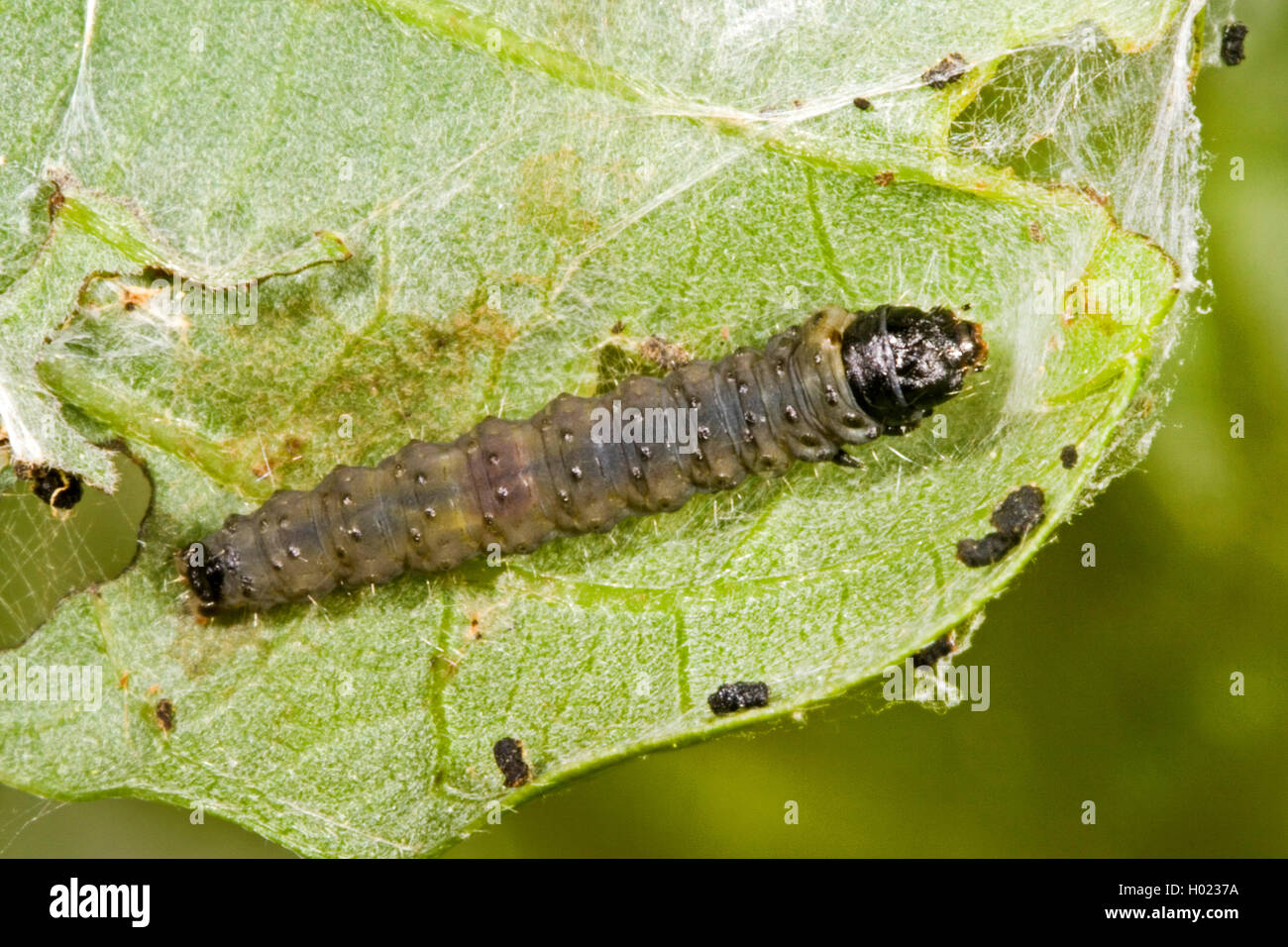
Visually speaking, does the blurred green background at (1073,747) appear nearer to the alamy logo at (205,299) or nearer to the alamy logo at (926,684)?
the alamy logo at (926,684)

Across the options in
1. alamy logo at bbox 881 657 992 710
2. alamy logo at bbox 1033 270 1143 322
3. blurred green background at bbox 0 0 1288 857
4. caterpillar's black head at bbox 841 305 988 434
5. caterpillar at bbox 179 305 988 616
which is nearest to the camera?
alamy logo at bbox 1033 270 1143 322

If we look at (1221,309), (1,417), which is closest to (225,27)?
(1,417)

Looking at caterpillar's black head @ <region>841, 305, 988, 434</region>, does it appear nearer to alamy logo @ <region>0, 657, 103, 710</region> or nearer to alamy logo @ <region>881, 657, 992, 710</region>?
alamy logo @ <region>881, 657, 992, 710</region>

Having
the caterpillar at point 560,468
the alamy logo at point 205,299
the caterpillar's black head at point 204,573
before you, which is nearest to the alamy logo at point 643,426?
the caterpillar at point 560,468

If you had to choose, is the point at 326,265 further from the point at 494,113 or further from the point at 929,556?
the point at 929,556

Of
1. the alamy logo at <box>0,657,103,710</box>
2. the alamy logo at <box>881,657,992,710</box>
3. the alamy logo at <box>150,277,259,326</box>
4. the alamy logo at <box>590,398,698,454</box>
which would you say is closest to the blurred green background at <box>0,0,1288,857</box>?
the alamy logo at <box>881,657,992,710</box>

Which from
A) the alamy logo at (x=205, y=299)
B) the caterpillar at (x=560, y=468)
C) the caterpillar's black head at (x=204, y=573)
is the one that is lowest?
the caterpillar's black head at (x=204, y=573)

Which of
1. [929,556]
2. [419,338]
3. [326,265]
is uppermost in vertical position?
[326,265]

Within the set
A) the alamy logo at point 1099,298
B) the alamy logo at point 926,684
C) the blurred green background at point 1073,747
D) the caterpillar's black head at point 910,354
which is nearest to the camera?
the alamy logo at point 1099,298
